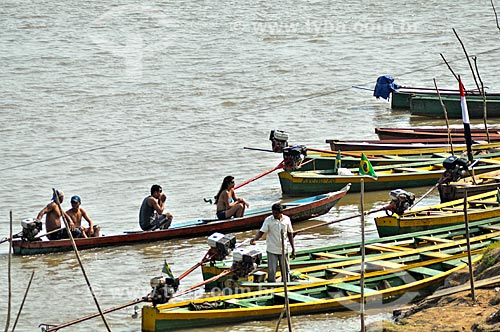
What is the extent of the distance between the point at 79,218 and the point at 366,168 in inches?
176

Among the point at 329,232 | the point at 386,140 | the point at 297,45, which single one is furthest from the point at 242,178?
the point at 297,45

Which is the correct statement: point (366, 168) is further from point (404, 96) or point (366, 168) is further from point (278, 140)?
point (404, 96)

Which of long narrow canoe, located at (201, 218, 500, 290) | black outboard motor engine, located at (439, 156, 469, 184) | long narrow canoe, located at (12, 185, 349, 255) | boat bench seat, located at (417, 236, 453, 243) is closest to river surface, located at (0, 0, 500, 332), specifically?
long narrow canoe, located at (12, 185, 349, 255)

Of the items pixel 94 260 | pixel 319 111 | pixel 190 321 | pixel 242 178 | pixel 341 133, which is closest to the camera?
pixel 190 321

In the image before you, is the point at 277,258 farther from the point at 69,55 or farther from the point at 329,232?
the point at 69,55

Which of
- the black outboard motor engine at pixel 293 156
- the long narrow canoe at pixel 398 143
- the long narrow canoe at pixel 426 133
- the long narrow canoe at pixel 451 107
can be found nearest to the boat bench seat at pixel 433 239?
the black outboard motor engine at pixel 293 156

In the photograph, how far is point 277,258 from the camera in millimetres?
12828

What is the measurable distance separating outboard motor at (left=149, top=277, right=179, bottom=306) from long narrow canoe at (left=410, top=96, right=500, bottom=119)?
12.6 meters

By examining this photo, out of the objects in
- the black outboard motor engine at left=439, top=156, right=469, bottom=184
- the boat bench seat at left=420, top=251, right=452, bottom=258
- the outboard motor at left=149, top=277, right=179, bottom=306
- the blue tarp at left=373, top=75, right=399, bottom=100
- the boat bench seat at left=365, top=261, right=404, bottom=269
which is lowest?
the boat bench seat at left=365, top=261, right=404, bottom=269

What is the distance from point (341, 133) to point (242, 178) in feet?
12.6

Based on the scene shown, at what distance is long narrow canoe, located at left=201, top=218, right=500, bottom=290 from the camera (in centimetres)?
1340

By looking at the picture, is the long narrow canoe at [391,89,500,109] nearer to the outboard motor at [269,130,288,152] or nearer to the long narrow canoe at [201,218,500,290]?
the outboard motor at [269,130,288,152]

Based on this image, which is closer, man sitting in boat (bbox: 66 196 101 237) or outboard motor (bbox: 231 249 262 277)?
outboard motor (bbox: 231 249 262 277)

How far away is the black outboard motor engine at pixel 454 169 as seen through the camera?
1622 cm
